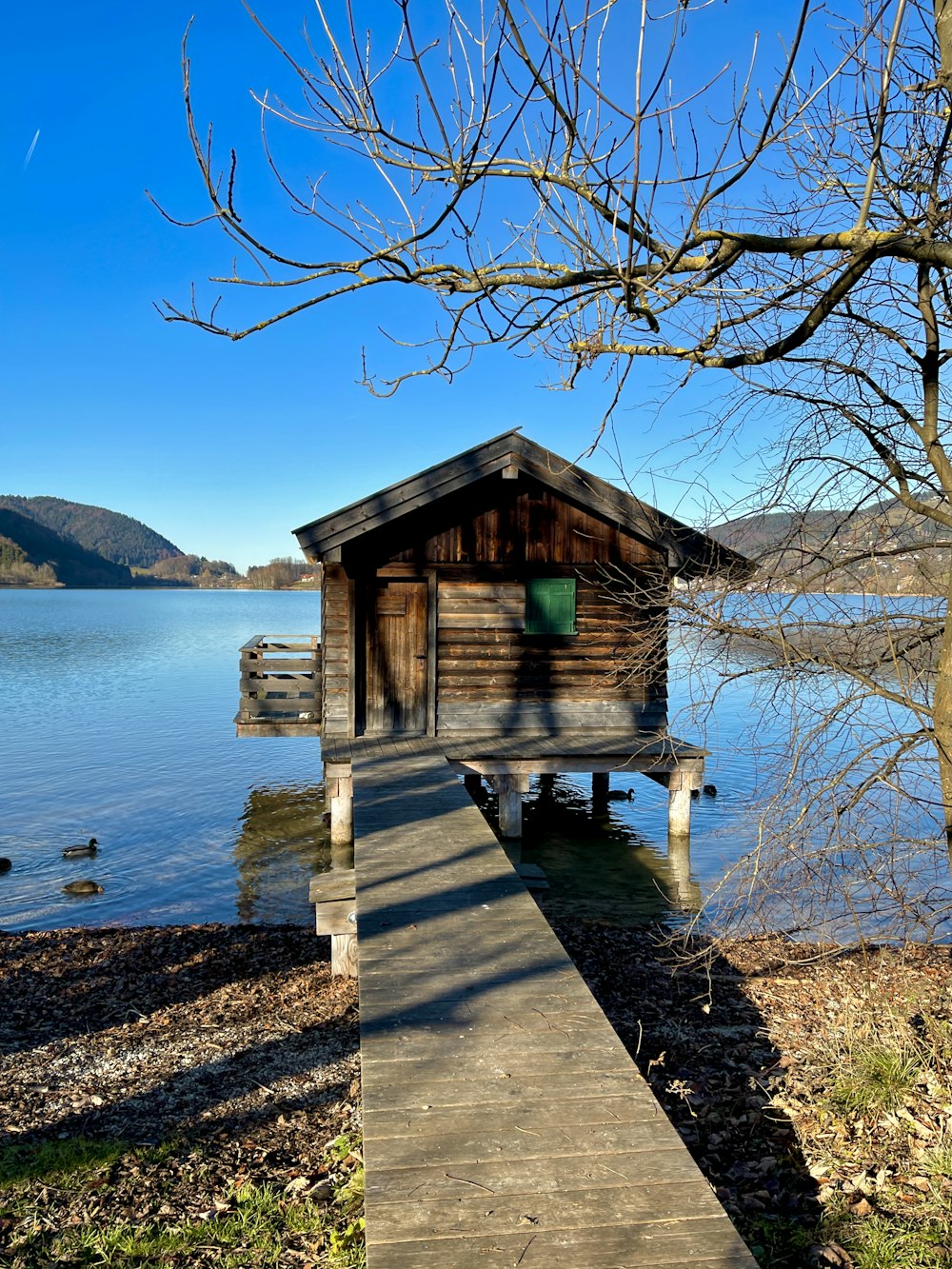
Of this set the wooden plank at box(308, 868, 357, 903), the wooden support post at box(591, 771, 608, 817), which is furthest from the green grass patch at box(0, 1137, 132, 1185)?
the wooden support post at box(591, 771, 608, 817)

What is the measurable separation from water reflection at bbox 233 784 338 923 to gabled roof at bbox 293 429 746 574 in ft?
17.1

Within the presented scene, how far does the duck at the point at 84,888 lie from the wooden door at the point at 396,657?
16.0 feet

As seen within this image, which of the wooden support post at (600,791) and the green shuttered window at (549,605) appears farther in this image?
the wooden support post at (600,791)

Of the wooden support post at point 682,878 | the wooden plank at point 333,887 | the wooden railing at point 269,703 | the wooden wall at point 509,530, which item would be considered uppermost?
the wooden wall at point 509,530

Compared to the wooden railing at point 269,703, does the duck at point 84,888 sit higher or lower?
lower

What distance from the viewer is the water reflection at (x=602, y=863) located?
40.1 feet

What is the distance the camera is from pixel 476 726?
Result: 1523 centimetres

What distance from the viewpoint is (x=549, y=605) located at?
15.2m

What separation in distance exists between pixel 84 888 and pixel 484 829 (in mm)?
7390

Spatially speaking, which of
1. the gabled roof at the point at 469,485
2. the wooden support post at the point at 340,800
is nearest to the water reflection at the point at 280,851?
the wooden support post at the point at 340,800

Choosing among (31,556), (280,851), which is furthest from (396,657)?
(31,556)

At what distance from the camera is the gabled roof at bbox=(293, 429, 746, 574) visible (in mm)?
13703

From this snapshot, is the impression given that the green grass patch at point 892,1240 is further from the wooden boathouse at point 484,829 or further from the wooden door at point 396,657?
the wooden door at point 396,657

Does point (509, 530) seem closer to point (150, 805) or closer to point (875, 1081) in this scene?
point (150, 805)
